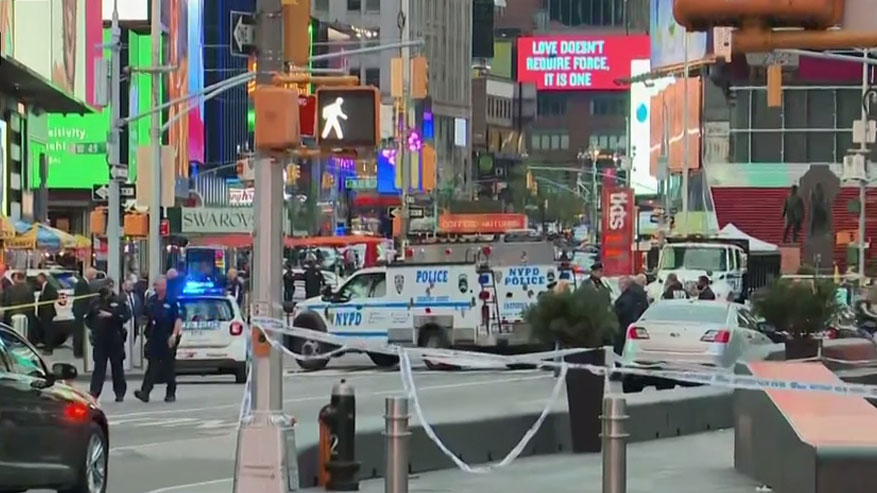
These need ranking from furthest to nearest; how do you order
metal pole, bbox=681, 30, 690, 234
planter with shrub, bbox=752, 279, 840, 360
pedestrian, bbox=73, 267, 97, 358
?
metal pole, bbox=681, 30, 690, 234, pedestrian, bbox=73, 267, 97, 358, planter with shrub, bbox=752, 279, 840, 360

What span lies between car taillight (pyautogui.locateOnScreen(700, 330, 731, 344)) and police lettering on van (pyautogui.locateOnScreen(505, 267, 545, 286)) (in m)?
7.44

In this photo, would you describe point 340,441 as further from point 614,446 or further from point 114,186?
point 114,186

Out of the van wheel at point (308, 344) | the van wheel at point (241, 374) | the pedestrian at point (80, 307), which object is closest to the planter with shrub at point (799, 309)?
the van wheel at point (241, 374)

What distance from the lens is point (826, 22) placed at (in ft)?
24.7

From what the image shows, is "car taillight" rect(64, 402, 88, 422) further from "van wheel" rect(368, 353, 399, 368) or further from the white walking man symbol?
"van wheel" rect(368, 353, 399, 368)

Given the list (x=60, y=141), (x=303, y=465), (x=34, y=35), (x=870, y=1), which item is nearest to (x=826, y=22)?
(x=870, y=1)

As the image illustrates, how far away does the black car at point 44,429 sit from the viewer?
1220cm

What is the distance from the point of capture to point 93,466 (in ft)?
44.2

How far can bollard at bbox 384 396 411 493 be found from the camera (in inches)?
420

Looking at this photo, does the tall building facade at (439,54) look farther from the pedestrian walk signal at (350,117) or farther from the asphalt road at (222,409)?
the pedestrian walk signal at (350,117)

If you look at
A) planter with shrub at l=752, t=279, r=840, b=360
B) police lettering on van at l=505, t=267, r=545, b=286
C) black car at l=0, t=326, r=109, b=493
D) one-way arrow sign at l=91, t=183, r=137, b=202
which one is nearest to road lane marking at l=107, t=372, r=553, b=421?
police lettering on van at l=505, t=267, r=545, b=286

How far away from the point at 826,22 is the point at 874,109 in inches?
2917

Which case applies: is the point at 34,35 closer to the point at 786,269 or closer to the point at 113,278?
the point at 113,278

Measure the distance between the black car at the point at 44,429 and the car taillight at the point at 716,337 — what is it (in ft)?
44.8
